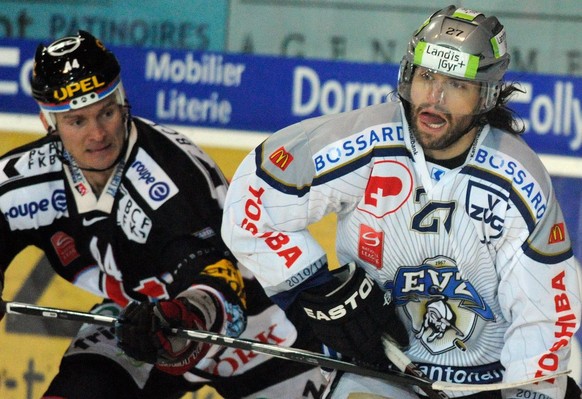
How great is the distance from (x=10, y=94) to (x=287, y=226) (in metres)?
2.74

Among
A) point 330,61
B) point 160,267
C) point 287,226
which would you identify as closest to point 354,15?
point 330,61

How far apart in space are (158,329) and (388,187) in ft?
2.43

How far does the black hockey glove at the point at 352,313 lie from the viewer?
11.1ft

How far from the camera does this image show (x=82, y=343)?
3.95 meters

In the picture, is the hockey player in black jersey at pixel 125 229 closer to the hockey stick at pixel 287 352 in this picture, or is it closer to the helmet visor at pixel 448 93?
the hockey stick at pixel 287 352

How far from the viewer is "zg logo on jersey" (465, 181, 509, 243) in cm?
334

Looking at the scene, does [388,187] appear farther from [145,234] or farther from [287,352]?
[145,234]

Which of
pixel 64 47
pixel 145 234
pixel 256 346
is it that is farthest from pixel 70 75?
pixel 256 346

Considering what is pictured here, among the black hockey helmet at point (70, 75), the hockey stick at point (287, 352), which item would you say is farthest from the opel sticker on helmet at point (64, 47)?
the hockey stick at point (287, 352)

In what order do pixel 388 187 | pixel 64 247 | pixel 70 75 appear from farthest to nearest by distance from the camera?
pixel 64 247
pixel 70 75
pixel 388 187

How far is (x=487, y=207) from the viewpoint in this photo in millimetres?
3348

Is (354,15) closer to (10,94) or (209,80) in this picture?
(209,80)

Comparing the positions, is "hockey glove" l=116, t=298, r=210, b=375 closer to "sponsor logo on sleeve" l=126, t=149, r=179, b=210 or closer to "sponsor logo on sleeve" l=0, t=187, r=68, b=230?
"sponsor logo on sleeve" l=126, t=149, r=179, b=210

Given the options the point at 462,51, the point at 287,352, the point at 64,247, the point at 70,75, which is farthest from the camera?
the point at 64,247
